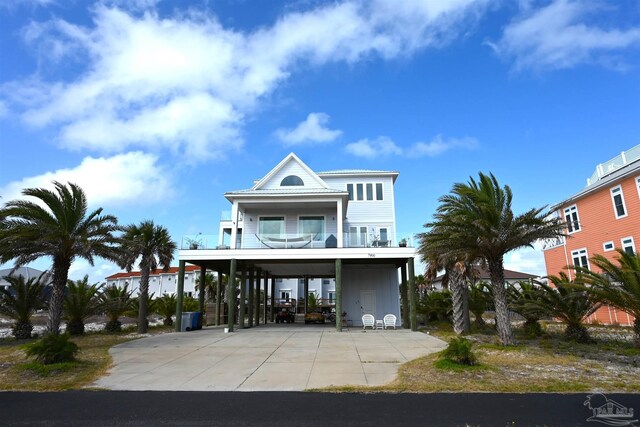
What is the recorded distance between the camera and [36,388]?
820 cm

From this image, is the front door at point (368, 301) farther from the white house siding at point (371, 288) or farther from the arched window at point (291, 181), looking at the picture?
the arched window at point (291, 181)

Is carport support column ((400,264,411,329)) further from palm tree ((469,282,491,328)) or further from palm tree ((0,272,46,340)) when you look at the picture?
palm tree ((0,272,46,340))

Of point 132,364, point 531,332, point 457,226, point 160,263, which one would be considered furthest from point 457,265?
point 160,263

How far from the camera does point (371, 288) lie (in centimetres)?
2450

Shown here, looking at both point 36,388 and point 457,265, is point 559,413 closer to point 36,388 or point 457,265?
point 36,388

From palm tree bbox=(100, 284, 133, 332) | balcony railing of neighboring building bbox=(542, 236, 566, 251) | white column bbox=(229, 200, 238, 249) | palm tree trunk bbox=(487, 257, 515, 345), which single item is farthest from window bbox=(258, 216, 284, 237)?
balcony railing of neighboring building bbox=(542, 236, 566, 251)

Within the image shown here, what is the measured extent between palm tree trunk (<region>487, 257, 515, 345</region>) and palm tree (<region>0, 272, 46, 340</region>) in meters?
20.1

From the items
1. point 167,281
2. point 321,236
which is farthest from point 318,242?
point 167,281

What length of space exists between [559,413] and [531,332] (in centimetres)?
1200

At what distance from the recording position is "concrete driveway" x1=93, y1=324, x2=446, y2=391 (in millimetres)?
8430

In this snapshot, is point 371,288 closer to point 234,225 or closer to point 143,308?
point 234,225

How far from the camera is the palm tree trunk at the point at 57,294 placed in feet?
44.5

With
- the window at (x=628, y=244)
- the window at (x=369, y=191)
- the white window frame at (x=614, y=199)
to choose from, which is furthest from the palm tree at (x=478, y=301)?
the window at (x=369, y=191)

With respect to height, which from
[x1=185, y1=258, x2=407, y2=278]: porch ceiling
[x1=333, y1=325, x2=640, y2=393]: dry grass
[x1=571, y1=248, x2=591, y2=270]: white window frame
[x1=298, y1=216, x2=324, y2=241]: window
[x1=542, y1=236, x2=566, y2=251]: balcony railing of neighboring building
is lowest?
[x1=333, y1=325, x2=640, y2=393]: dry grass
